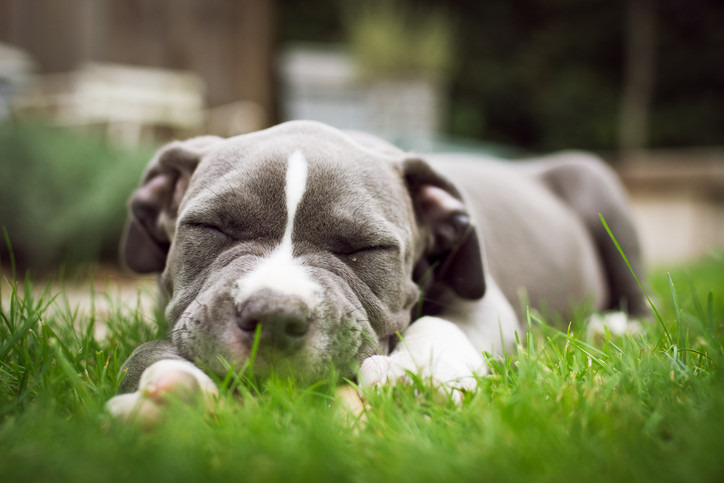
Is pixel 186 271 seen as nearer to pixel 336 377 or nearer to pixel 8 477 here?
pixel 336 377

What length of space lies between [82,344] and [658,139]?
16348mm

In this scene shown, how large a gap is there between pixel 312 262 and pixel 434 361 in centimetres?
50

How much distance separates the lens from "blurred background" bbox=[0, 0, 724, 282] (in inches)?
228

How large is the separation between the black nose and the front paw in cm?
19

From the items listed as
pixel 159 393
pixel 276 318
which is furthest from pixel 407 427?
pixel 159 393

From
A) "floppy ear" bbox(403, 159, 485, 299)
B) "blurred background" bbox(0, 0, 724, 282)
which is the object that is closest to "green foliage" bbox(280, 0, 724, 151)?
"blurred background" bbox(0, 0, 724, 282)

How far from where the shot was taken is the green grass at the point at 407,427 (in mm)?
1375

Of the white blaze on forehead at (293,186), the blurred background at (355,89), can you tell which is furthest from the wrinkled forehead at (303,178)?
the blurred background at (355,89)

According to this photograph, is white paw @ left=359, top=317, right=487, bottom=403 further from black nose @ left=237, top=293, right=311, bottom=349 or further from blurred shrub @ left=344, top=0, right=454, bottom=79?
blurred shrub @ left=344, top=0, right=454, bottom=79

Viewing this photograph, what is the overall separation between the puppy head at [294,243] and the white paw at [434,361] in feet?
0.24

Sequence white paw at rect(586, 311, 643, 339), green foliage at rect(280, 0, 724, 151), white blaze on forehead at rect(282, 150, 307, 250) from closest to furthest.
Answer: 1. white blaze on forehead at rect(282, 150, 307, 250)
2. white paw at rect(586, 311, 643, 339)
3. green foliage at rect(280, 0, 724, 151)

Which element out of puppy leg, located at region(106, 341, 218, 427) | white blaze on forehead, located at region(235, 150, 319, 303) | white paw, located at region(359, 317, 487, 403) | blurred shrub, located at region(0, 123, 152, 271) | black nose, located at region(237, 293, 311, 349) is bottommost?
blurred shrub, located at region(0, 123, 152, 271)

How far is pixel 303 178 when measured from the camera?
7.69ft

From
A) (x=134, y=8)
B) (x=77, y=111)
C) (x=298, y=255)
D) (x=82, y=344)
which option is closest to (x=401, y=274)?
(x=298, y=255)
